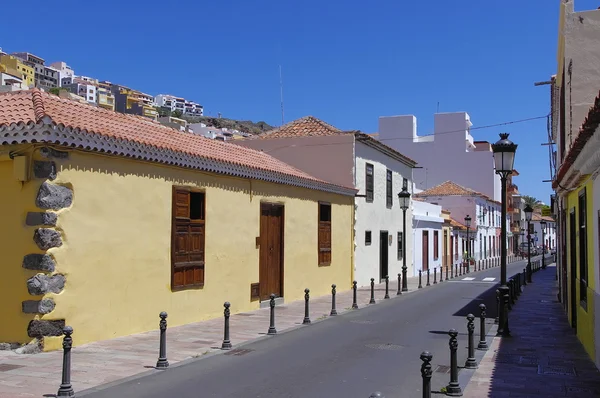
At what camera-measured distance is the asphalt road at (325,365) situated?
758 cm

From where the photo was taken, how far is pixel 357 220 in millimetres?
24625

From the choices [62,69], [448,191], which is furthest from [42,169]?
[62,69]

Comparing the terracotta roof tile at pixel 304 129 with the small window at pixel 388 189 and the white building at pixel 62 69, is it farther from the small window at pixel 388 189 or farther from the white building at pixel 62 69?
the white building at pixel 62 69

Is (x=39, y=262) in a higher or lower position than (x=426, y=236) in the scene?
lower

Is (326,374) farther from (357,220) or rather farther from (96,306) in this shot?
(357,220)

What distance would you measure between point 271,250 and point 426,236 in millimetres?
22227

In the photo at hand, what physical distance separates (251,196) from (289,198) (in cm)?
256

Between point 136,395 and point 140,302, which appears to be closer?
point 136,395

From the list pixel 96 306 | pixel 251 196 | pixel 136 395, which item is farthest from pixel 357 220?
pixel 136 395

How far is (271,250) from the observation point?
1745cm

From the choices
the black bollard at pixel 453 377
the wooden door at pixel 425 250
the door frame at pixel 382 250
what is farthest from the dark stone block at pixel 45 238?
the wooden door at pixel 425 250

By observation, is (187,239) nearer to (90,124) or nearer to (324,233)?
(90,124)

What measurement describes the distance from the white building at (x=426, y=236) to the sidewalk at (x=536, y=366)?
20078mm

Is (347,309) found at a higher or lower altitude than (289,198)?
lower
